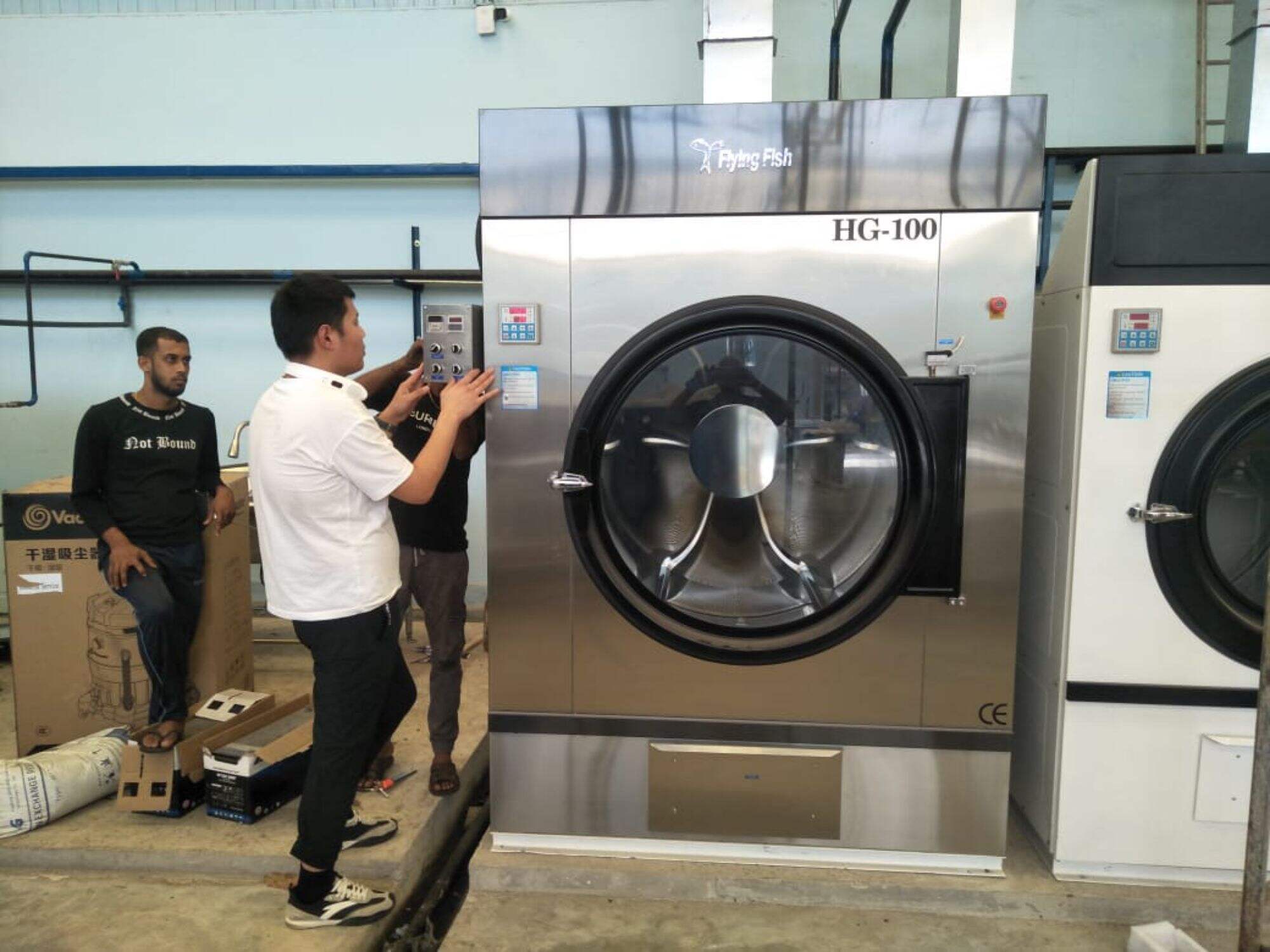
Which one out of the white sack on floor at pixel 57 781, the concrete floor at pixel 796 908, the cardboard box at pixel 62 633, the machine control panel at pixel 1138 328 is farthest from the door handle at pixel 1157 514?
the cardboard box at pixel 62 633

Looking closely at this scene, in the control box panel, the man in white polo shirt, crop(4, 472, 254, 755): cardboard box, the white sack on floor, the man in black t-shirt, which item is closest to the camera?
the man in white polo shirt

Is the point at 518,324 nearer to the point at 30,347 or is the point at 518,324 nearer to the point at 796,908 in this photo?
the point at 796,908

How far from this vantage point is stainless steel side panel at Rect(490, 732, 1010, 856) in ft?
6.79

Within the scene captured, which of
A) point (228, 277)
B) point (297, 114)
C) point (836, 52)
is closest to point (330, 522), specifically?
point (836, 52)

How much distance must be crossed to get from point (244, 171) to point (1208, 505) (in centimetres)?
388

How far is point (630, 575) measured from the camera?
2.09 meters

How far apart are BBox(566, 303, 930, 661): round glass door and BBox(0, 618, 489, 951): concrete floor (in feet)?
3.25

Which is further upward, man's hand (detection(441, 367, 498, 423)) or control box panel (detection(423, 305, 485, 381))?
control box panel (detection(423, 305, 485, 381))

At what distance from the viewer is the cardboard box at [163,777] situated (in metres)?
2.42

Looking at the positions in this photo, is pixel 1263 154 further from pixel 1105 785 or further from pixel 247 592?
pixel 247 592

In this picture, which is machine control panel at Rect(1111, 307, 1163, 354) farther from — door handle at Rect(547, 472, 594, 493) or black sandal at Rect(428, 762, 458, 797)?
black sandal at Rect(428, 762, 458, 797)

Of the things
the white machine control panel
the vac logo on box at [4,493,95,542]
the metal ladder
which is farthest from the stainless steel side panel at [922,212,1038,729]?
the vac logo on box at [4,493,95,542]

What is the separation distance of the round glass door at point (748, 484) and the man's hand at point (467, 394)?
236 millimetres

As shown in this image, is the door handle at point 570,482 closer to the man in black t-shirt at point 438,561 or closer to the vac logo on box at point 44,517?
the man in black t-shirt at point 438,561
